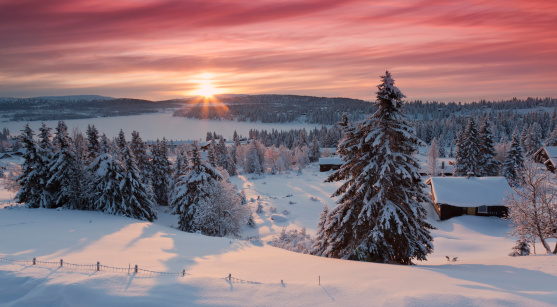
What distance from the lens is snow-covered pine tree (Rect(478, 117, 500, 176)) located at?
155ft

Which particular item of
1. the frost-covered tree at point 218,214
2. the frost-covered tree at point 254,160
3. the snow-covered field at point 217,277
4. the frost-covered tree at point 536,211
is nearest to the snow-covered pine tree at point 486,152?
the frost-covered tree at point 536,211

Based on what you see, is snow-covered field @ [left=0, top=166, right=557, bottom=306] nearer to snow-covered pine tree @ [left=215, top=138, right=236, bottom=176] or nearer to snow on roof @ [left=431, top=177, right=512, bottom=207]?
snow on roof @ [left=431, top=177, right=512, bottom=207]

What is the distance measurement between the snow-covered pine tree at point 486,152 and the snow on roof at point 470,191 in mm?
13075

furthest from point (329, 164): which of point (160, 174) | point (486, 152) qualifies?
point (160, 174)

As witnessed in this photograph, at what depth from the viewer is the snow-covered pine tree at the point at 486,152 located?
4728 cm

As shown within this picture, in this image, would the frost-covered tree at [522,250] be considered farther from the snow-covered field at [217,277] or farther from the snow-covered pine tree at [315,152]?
the snow-covered pine tree at [315,152]

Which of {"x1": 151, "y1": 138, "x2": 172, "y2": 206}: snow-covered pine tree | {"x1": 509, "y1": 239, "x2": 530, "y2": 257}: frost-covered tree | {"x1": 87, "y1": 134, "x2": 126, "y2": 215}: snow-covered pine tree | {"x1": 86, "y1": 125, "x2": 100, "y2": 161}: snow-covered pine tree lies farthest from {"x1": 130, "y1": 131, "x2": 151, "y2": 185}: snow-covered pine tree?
{"x1": 509, "y1": 239, "x2": 530, "y2": 257}: frost-covered tree

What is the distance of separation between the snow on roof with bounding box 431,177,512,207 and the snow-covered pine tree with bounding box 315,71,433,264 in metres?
21.8

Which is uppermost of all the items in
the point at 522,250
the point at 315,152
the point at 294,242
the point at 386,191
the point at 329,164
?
the point at 386,191

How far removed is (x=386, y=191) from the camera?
14.8m

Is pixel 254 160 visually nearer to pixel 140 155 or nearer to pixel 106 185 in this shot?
pixel 140 155

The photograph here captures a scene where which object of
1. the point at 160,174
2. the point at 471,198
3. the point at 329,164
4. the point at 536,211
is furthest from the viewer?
the point at 329,164

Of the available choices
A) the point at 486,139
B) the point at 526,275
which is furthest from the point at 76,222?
the point at 486,139

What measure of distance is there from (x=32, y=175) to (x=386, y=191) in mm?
32433
